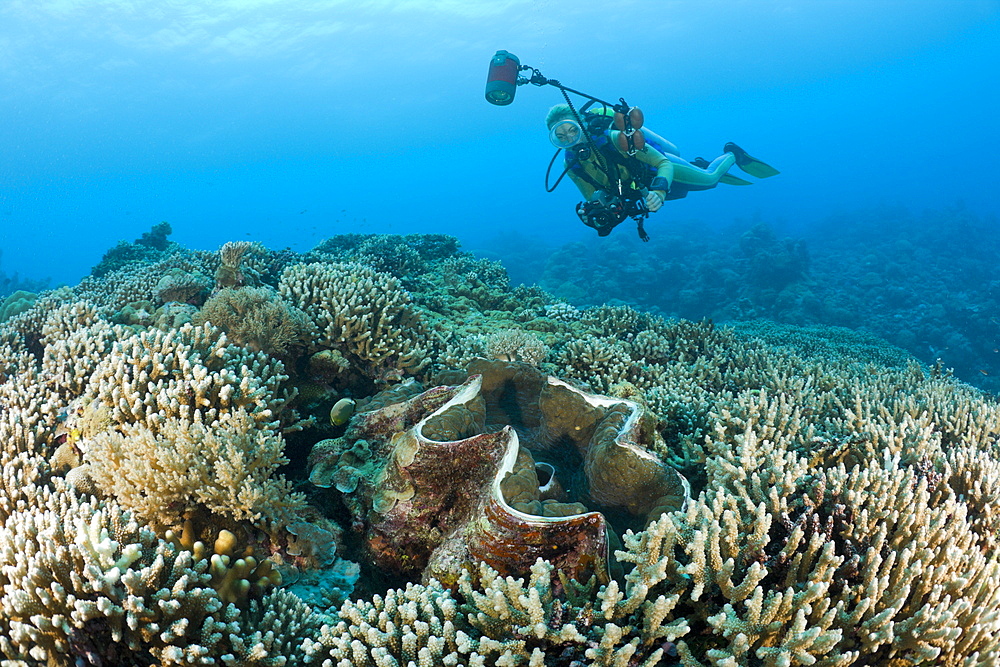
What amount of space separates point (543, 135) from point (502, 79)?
19371 cm

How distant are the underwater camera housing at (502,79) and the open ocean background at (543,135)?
48.6ft

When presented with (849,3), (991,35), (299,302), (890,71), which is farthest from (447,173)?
(299,302)

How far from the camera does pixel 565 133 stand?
775 centimetres

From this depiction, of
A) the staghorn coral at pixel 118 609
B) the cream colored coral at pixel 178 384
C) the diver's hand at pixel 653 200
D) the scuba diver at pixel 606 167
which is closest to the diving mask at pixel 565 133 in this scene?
the scuba diver at pixel 606 167

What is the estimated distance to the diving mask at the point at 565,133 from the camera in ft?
25.3

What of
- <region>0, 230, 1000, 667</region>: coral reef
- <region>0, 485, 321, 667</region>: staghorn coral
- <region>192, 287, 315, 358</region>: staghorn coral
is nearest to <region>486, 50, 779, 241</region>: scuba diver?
<region>0, 230, 1000, 667</region>: coral reef

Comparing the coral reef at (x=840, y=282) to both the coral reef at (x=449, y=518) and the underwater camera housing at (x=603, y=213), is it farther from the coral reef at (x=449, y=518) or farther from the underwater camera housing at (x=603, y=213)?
the coral reef at (x=449, y=518)

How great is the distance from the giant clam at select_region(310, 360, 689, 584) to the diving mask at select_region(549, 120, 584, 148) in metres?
5.35

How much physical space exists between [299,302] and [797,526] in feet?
16.6

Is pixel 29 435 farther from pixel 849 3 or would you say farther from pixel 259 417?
pixel 849 3

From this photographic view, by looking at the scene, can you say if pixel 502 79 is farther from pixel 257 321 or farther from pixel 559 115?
pixel 257 321

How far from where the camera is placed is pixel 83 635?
179 centimetres

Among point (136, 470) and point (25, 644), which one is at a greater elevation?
point (136, 470)

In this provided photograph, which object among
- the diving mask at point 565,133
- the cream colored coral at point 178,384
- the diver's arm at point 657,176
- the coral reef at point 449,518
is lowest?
the coral reef at point 449,518
